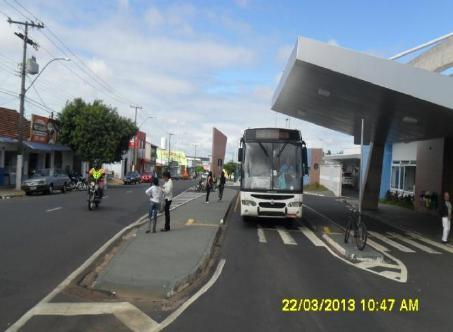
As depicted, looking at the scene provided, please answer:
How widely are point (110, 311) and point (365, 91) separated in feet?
35.0

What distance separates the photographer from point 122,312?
6855 mm

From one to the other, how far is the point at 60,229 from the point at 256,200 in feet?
20.2

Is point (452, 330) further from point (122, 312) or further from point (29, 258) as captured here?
point (29, 258)

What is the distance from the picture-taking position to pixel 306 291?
8.36m

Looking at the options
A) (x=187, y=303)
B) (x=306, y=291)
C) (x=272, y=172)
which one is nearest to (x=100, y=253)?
(x=187, y=303)

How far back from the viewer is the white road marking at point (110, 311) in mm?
6379

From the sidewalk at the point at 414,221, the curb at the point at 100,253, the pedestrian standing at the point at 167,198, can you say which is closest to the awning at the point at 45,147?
the sidewalk at the point at 414,221

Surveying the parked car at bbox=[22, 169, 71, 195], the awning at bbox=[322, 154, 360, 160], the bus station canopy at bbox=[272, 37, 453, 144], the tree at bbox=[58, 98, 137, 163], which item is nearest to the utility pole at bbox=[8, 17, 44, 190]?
the parked car at bbox=[22, 169, 71, 195]

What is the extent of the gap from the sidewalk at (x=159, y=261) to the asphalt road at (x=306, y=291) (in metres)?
0.60

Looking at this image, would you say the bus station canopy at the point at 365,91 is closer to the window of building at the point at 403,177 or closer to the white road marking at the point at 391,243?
the white road marking at the point at 391,243

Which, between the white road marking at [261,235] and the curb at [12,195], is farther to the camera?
the curb at [12,195]

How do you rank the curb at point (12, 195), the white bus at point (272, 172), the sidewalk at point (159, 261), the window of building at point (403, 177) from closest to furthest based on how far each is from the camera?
the sidewalk at point (159, 261) < the white bus at point (272, 172) < the curb at point (12, 195) < the window of building at point (403, 177)

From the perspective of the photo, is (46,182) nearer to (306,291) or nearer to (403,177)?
(403,177)

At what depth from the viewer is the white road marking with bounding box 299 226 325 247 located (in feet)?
47.4
